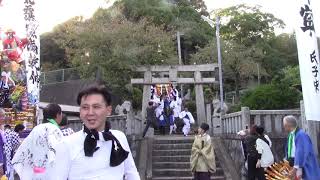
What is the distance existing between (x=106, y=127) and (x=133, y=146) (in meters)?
12.6

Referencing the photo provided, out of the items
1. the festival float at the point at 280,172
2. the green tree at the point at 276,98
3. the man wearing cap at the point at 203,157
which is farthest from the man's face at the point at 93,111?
the green tree at the point at 276,98

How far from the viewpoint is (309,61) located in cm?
768

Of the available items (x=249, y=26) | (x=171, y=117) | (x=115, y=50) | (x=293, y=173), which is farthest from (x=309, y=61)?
(x=249, y=26)

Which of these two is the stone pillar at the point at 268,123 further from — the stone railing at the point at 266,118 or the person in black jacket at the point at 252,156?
the person in black jacket at the point at 252,156

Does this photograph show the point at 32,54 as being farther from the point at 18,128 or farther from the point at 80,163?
the point at 80,163

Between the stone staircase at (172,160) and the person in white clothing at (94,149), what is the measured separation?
10.0 meters

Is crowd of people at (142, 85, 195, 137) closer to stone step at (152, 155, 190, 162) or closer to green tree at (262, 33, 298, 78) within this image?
stone step at (152, 155, 190, 162)

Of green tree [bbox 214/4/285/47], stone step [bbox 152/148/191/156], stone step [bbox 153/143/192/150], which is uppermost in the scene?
green tree [bbox 214/4/285/47]

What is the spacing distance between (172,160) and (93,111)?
11632mm

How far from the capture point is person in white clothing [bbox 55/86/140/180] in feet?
9.23

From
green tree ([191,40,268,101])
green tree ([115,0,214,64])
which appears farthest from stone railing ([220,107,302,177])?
green tree ([115,0,214,64])

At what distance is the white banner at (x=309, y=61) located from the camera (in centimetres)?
751

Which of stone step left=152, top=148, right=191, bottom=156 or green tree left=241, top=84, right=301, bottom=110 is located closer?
stone step left=152, top=148, right=191, bottom=156

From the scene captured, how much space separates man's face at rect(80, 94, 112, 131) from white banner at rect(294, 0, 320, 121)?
5.27m
